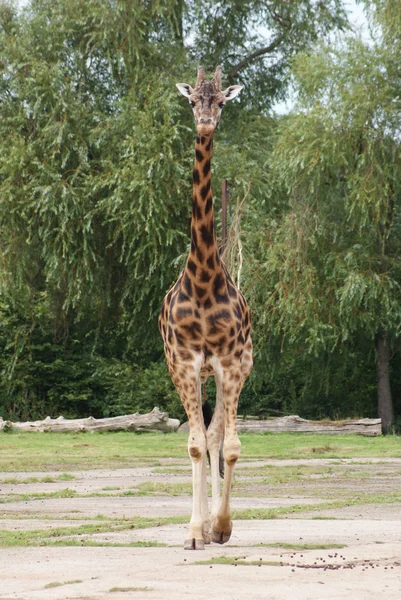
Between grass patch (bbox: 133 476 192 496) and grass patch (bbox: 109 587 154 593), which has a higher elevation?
grass patch (bbox: 133 476 192 496)

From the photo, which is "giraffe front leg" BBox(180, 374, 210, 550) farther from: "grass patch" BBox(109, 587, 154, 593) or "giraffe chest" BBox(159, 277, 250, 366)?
"grass patch" BBox(109, 587, 154, 593)

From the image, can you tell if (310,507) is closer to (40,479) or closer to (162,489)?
(162,489)

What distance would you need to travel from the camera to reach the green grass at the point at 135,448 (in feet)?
64.2

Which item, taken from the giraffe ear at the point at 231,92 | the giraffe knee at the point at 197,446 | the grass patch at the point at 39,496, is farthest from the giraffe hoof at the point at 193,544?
the grass patch at the point at 39,496

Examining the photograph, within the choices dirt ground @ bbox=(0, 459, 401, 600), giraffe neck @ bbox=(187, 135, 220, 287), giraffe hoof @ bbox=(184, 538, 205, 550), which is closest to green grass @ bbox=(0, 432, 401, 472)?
dirt ground @ bbox=(0, 459, 401, 600)

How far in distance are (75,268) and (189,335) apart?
22.3 meters

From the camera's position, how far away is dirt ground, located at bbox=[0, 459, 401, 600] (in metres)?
6.19

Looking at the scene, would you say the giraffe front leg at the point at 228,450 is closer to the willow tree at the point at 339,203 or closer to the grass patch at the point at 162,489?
the grass patch at the point at 162,489

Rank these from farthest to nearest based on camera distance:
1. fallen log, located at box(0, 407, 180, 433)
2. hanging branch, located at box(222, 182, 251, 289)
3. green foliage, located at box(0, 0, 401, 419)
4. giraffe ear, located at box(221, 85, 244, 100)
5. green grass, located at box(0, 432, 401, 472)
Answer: fallen log, located at box(0, 407, 180, 433) → green foliage, located at box(0, 0, 401, 419) → green grass, located at box(0, 432, 401, 472) → hanging branch, located at box(222, 182, 251, 289) → giraffe ear, located at box(221, 85, 244, 100)

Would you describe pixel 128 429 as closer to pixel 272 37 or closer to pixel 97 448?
pixel 97 448

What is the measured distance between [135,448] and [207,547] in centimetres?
1492

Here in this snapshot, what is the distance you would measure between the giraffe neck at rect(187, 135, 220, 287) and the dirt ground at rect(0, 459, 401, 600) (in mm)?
2126

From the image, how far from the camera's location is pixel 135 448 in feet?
76.3

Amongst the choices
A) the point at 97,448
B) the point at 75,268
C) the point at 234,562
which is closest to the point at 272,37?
the point at 75,268
